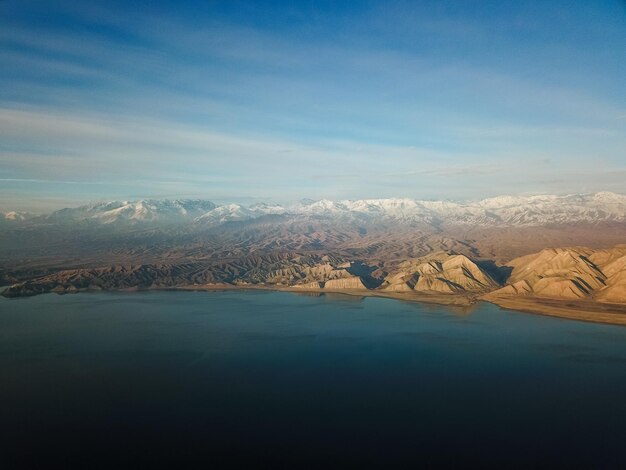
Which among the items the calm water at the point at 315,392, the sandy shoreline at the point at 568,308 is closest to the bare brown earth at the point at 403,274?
the sandy shoreline at the point at 568,308

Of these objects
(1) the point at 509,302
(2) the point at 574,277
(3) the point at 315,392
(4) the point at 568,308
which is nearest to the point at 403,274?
(1) the point at 509,302

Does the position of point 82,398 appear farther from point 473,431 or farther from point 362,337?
point 362,337

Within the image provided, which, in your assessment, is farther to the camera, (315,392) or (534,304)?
(534,304)

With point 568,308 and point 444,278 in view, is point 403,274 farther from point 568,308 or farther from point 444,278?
point 568,308

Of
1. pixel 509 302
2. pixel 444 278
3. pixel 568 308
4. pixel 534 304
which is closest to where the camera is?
pixel 568 308

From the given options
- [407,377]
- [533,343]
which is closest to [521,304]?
[533,343]

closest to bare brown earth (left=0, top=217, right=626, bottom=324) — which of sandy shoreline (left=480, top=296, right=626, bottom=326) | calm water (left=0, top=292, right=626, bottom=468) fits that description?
sandy shoreline (left=480, top=296, right=626, bottom=326)

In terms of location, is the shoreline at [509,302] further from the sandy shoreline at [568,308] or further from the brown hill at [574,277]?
the brown hill at [574,277]
